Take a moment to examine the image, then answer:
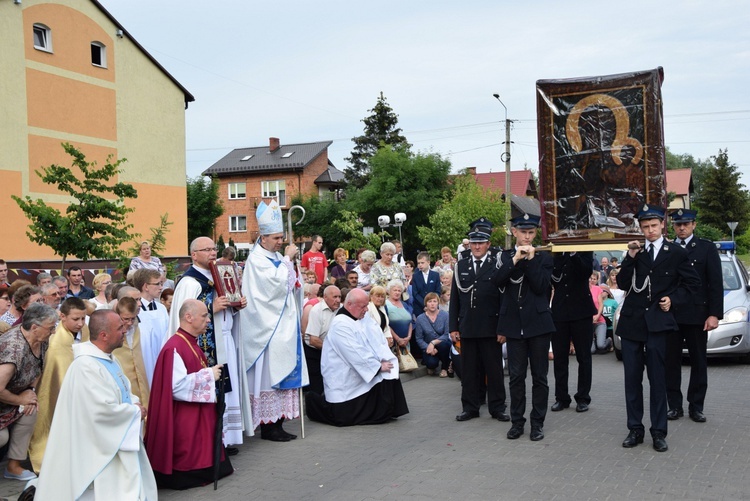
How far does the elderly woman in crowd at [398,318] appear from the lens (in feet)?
37.8

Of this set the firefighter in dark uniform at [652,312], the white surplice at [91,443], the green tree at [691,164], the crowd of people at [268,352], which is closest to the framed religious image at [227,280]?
the crowd of people at [268,352]

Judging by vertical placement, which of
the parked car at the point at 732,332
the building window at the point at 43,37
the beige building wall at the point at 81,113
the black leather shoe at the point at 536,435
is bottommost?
the black leather shoe at the point at 536,435

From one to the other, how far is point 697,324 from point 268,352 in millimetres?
4758

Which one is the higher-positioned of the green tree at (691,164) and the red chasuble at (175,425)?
the green tree at (691,164)

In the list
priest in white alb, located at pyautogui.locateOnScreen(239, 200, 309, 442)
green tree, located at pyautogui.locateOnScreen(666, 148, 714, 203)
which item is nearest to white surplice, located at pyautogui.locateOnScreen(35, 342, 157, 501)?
priest in white alb, located at pyautogui.locateOnScreen(239, 200, 309, 442)

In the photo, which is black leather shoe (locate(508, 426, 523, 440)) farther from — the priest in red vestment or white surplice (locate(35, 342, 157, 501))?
white surplice (locate(35, 342, 157, 501))

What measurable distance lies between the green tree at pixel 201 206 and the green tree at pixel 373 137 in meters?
14.7

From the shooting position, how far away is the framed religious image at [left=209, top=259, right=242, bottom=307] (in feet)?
22.9

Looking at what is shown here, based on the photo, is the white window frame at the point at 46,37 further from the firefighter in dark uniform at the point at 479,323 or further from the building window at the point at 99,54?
the firefighter in dark uniform at the point at 479,323

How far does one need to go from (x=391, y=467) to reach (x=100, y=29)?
27201mm

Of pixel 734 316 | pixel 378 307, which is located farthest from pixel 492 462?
pixel 734 316

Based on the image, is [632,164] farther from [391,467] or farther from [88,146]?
[88,146]

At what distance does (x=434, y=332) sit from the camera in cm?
1170

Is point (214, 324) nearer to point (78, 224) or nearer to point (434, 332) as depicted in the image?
point (434, 332)
